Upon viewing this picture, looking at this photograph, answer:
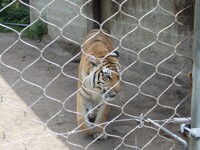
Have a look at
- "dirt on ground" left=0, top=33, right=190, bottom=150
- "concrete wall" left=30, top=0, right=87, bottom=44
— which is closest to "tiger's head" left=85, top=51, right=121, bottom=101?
"dirt on ground" left=0, top=33, right=190, bottom=150

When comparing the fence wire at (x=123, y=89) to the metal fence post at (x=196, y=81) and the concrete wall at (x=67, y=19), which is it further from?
the metal fence post at (x=196, y=81)

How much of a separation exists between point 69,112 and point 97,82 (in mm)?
777

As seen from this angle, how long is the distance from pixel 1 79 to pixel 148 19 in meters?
1.68

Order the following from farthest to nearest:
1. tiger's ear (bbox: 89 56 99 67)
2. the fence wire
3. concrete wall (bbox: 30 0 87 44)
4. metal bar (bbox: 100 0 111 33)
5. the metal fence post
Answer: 1. concrete wall (bbox: 30 0 87 44)
2. metal bar (bbox: 100 0 111 33)
3. the fence wire
4. tiger's ear (bbox: 89 56 99 67)
5. the metal fence post

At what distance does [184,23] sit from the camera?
3805 mm

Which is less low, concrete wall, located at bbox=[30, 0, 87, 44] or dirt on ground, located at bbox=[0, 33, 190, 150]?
dirt on ground, located at bbox=[0, 33, 190, 150]

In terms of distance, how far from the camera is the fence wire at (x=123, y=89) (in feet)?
9.48

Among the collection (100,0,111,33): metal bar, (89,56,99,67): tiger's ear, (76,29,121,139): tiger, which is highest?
(89,56,99,67): tiger's ear

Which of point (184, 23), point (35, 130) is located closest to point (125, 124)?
point (35, 130)

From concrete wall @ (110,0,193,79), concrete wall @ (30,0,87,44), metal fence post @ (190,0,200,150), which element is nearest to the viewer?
metal fence post @ (190,0,200,150)

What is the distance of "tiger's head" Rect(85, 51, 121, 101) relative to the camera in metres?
2.74

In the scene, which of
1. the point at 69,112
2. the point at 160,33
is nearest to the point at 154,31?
the point at 160,33

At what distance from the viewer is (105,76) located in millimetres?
2742

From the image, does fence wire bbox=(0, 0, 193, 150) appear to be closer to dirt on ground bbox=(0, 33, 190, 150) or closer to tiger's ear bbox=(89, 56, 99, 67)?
dirt on ground bbox=(0, 33, 190, 150)
